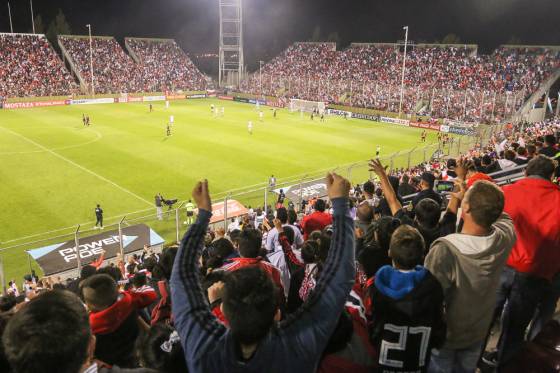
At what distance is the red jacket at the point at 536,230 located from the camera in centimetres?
448

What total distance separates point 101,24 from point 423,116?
75.1m

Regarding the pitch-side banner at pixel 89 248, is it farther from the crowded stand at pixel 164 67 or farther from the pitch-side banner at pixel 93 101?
the crowded stand at pixel 164 67

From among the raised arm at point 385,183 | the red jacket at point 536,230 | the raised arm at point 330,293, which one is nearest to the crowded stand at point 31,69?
the raised arm at point 385,183

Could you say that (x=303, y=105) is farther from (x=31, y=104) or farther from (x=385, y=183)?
(x=385, y=183)

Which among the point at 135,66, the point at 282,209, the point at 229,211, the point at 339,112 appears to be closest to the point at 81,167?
the point at 229,211

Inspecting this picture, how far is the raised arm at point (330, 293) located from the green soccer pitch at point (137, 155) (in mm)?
15838

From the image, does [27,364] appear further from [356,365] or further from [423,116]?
[423,116]

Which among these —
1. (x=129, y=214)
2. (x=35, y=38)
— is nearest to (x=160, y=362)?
(x=129, y=214)

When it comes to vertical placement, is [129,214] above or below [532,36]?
below

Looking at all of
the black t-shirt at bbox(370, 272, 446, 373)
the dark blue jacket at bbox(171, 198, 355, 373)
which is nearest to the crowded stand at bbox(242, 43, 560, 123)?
the black t-shirt at bbox(370, 272, 446, 373)

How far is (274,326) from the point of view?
2.43 metres

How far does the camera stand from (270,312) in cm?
232

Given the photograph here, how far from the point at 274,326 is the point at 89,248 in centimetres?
1472

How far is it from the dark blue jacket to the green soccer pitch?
15422 millimetres
